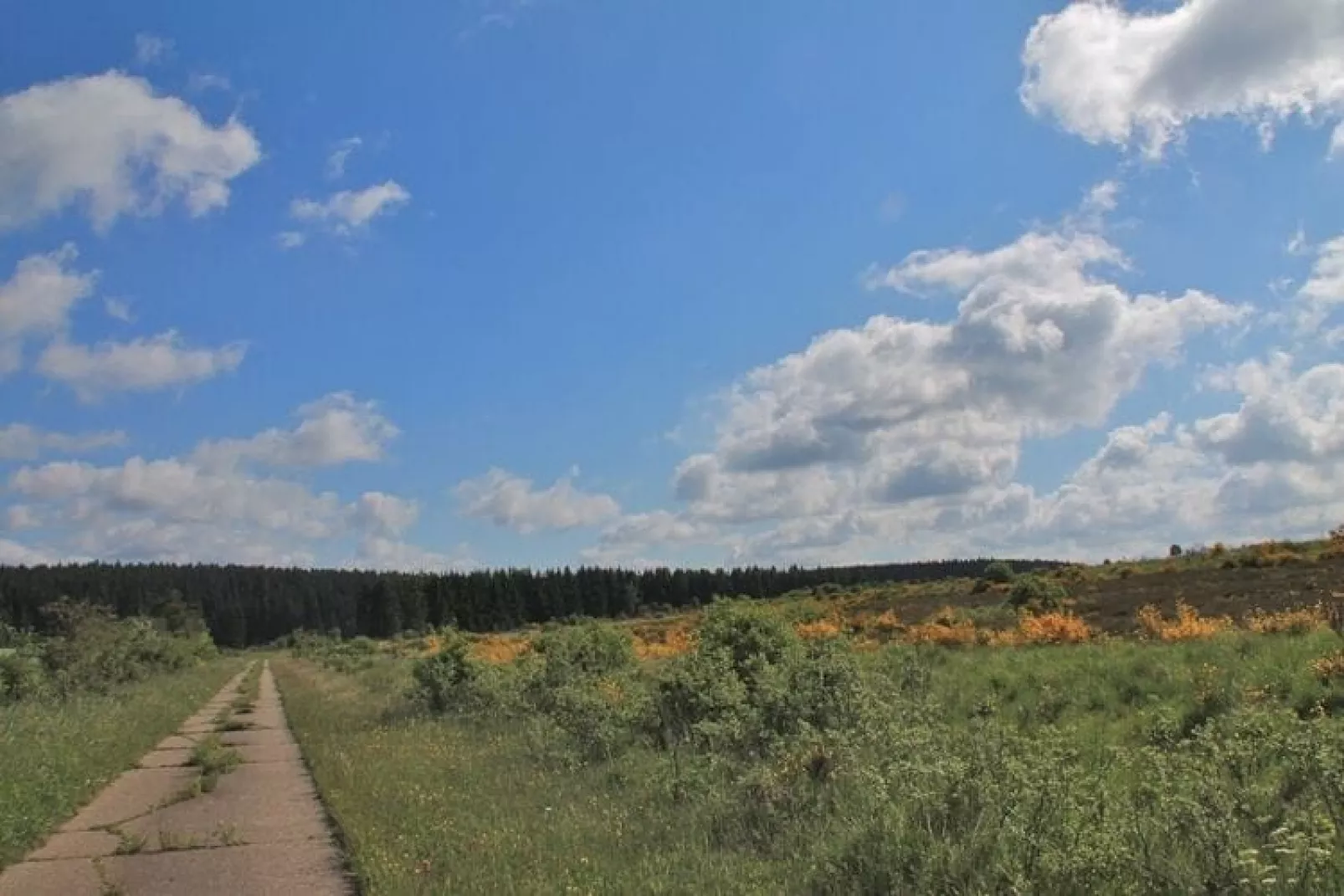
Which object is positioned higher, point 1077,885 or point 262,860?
point 1077,885

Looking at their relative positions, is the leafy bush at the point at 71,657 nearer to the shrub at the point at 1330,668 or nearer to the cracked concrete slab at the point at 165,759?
the cracked concrete slab at the point at 165,759

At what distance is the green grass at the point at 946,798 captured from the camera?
571cm

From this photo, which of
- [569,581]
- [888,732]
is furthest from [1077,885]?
[569,581]

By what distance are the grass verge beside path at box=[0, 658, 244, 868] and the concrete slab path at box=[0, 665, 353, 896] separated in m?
0.23

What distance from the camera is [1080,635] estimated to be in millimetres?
19281

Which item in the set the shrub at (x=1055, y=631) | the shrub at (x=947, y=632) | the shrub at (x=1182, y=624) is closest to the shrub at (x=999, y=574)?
the shrub at (x=947, y=632)

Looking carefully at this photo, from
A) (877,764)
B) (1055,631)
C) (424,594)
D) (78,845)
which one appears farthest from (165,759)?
(424,594)

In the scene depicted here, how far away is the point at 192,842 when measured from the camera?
34.0 feet

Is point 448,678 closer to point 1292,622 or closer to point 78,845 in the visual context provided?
point 78,845

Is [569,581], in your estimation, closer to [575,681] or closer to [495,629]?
[495,629]

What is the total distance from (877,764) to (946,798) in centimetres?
164

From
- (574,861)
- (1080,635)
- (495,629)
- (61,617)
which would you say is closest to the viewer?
(574,861)

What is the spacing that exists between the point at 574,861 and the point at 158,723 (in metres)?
18.2

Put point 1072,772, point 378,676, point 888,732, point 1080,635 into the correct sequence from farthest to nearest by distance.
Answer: point 378,676 < point 1080,635 < point 888,732 < point 1072,772
